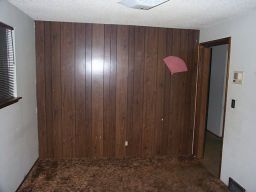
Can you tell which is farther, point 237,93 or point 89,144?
point 89,144

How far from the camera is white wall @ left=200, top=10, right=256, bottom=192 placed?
246 centimetres

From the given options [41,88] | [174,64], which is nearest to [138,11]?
[174,64]

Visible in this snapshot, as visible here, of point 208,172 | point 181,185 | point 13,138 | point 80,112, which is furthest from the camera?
point 80,112

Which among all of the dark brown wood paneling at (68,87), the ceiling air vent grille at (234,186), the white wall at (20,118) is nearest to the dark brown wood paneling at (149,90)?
the dark brown wood paneling at (68,87)

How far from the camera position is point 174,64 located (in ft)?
12.2

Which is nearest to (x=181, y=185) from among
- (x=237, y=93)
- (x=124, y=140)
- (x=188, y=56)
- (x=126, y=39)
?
(x=124, y=140)

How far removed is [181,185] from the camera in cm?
296

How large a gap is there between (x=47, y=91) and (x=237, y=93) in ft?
9.40

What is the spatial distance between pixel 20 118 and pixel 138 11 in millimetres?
2081

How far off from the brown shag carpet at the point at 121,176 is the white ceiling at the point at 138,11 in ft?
7.62

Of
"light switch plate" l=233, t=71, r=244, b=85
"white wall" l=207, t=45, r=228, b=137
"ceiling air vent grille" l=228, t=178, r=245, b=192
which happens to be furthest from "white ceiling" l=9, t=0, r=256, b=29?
"ceiling air vent grille" l=228, t=178, r=245, b=192

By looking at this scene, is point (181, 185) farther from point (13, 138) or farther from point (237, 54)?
point (13, 138)

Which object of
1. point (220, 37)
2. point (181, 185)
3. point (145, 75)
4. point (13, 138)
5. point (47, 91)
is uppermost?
point (220, 37)

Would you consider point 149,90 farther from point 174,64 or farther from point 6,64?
point 6,64
